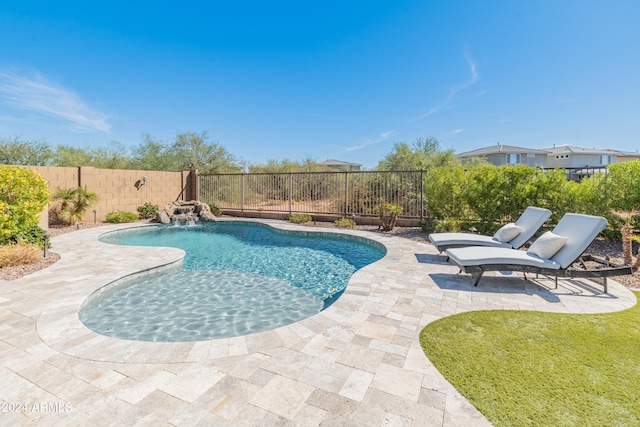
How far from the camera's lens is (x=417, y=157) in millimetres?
Answer: 16688

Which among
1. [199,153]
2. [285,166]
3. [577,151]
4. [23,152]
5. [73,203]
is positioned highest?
[577,151]

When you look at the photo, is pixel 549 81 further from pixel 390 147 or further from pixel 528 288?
pixel 528 288

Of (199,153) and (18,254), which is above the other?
(199,153)

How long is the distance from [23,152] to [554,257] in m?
23.8

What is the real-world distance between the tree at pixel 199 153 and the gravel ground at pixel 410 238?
10193 mm

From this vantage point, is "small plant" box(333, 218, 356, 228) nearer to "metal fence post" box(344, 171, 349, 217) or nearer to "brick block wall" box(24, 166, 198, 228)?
"metal fence post" box(344, 171, 349, 217)

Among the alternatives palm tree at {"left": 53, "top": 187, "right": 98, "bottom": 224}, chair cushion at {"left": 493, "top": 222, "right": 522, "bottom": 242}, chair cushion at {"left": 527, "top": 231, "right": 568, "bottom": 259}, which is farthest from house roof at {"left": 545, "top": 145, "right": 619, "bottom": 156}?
palm tree at {"left": 53, "top": 187, "right": 98, "bottom": 224}

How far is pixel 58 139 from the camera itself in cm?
1789

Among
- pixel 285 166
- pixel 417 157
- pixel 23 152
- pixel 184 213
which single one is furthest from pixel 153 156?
pixel 417 157

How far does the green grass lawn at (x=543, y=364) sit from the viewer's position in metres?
1.98

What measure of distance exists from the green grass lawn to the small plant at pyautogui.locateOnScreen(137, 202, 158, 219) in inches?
545

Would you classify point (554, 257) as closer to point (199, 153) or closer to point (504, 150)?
point (199, 153)

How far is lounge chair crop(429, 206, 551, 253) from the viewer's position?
5.69m

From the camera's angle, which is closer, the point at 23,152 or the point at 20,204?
the point at 20,204
